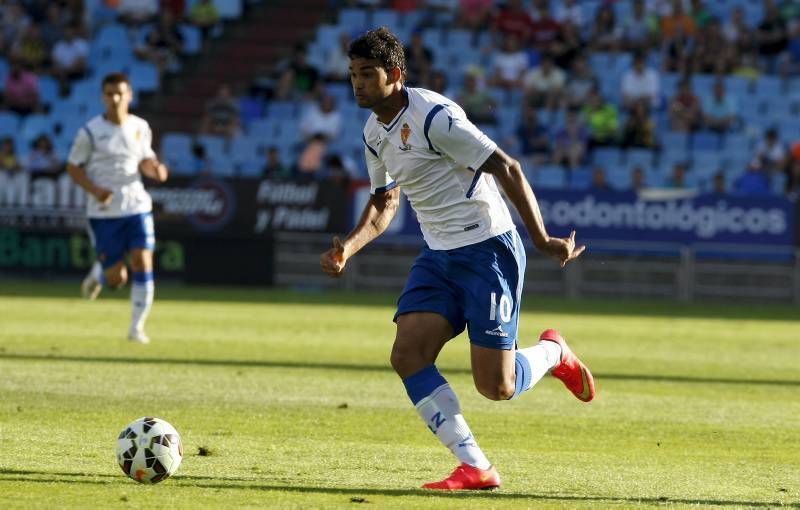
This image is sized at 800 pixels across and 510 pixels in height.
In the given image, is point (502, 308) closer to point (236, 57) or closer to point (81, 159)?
point (81, 159)

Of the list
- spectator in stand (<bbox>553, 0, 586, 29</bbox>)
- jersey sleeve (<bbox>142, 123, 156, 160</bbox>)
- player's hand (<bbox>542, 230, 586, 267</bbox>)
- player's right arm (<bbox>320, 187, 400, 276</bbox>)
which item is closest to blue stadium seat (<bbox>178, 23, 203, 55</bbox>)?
spectator in stand (<bbox>553, 0, 586, 29</bbox>)

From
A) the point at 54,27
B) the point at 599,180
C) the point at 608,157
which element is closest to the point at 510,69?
the point at 608,157

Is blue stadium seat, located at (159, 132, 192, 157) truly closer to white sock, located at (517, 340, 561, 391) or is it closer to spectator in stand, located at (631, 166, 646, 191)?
spectator in stand, located at (631, 166, 646, 191)

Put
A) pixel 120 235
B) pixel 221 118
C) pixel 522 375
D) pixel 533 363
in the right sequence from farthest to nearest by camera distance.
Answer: pixel 221 118 < pixel 120 235 < pixel 533 363 < pixel 522 375

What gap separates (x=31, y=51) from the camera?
105ft

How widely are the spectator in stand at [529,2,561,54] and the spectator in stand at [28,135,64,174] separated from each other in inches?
367

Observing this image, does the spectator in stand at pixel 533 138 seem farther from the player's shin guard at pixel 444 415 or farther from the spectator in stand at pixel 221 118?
the player's shin guard at pixel 444 415

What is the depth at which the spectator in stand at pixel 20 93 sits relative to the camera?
3069 cm

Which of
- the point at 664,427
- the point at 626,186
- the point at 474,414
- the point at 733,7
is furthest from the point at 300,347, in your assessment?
the point at 733,7

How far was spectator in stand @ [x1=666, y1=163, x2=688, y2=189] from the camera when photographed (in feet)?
83.7

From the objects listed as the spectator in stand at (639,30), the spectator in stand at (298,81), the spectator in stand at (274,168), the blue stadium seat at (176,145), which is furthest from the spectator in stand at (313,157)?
the spectator in stand at (639,30)

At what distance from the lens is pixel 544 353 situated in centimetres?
839

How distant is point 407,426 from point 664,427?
1.78 metres

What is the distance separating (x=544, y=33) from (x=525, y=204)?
22518 mm
